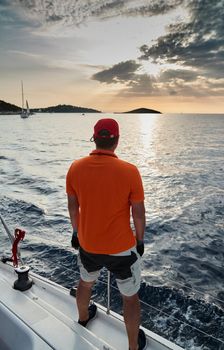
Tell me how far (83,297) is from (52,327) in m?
A: 0.42

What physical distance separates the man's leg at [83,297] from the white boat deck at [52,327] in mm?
118

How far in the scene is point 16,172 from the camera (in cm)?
1975

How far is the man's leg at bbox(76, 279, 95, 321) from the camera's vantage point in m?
3.24

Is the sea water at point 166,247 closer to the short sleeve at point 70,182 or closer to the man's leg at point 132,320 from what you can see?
the man's leg at point 132,320

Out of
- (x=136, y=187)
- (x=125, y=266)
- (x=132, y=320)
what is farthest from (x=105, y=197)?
(x=132, y=320)

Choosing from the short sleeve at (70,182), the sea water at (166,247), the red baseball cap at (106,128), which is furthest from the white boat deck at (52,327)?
the red baseball cap at (106,128)

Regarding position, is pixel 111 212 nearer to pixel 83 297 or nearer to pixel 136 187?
pixel 136 187

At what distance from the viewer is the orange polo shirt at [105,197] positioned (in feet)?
8.61

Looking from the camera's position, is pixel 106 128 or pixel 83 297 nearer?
pixel 106 128

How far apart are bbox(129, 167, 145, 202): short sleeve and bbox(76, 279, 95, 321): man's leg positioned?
1.18 metres

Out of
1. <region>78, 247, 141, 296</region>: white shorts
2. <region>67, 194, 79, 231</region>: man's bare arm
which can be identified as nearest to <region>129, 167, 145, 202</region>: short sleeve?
<region>78, 247, 141, 296</region>: white shorts

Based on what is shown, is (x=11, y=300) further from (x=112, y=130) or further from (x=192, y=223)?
(x=192, y=223)

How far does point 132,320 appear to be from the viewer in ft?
9.50

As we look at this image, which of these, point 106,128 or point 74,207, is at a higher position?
point 106,128
